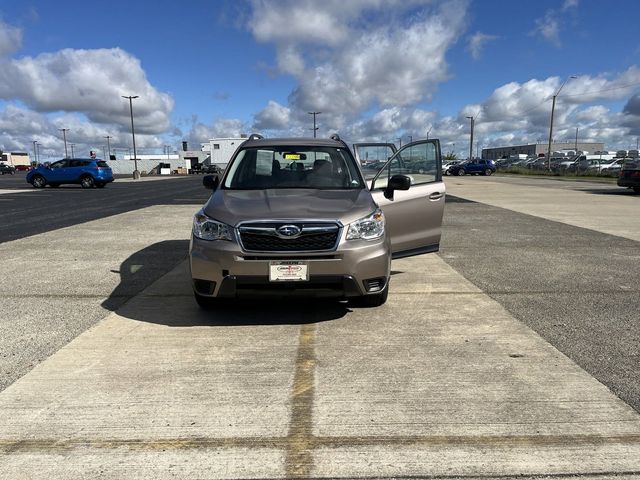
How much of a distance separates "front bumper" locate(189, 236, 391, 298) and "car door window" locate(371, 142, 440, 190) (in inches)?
77.7

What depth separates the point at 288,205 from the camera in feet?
14.7

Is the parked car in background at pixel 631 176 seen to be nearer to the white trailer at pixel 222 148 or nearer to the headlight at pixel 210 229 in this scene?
the headlight at pixel 210 229

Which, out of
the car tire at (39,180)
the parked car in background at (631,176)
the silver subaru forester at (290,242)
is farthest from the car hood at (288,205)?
the car tire at (39,180)

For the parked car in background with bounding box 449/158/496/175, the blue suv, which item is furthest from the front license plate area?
the parked car in background with bounding box 449/158/496/175

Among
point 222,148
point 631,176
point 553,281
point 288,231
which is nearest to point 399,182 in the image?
point 288,231

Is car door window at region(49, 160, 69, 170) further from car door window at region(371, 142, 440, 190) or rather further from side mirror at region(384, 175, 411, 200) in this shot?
side mirror at region(384, 175, 411, 200)

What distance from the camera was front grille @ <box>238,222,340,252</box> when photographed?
420cm

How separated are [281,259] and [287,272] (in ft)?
0.38

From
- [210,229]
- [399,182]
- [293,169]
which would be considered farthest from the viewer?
[293,169]

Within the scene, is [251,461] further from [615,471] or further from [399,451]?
[615,471]

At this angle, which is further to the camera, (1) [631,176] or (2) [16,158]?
(2) [16,158]

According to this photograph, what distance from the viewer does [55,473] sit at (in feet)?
8.08

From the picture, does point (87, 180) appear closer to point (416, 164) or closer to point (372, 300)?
point (416, 164)

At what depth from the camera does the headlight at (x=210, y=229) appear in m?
4.30
